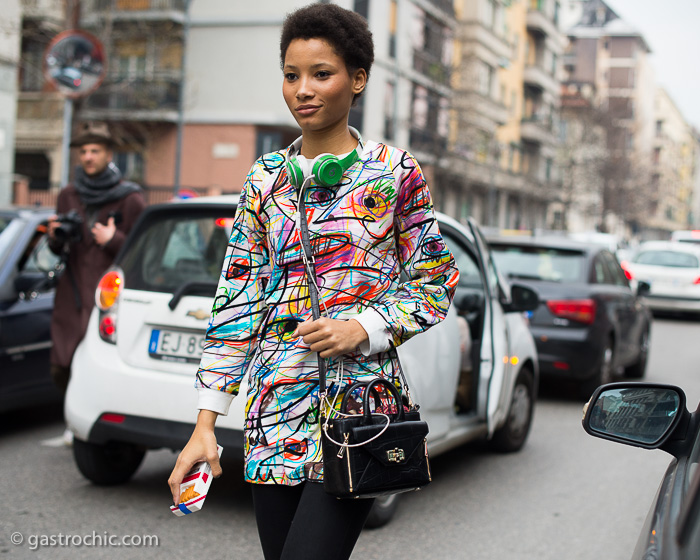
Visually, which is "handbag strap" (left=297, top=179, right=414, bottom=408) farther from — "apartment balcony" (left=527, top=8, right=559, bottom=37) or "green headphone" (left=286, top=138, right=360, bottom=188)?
"apartment balcony" (left=527, top=8, right=559, bottom=37)

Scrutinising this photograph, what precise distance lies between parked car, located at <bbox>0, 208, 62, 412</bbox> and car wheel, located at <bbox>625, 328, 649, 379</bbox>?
22.0 feet

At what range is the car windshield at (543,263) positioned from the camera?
361 inches

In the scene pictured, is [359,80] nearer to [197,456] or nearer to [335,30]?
[335,30]

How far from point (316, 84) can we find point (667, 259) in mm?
19926

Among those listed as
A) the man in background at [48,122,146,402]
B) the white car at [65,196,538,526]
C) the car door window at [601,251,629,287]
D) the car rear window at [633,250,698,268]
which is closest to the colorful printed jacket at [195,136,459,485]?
the white car at [65,196,538,526]

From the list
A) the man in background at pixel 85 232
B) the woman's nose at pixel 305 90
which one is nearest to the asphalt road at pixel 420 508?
the man in background at pixel 85 232

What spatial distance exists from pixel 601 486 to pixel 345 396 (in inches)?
170

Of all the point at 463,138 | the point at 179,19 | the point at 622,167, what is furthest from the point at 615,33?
the point at 179,19

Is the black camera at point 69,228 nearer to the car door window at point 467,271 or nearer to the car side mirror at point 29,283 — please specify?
the car side mirror at point 29,283

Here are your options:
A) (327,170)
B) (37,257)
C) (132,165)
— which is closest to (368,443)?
(327,170)

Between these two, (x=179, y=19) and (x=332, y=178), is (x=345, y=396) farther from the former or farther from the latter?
(x=179, y=19)

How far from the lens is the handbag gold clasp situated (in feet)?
6.91

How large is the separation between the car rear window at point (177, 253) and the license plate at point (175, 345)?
0.25 meters

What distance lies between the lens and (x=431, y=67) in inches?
1430
